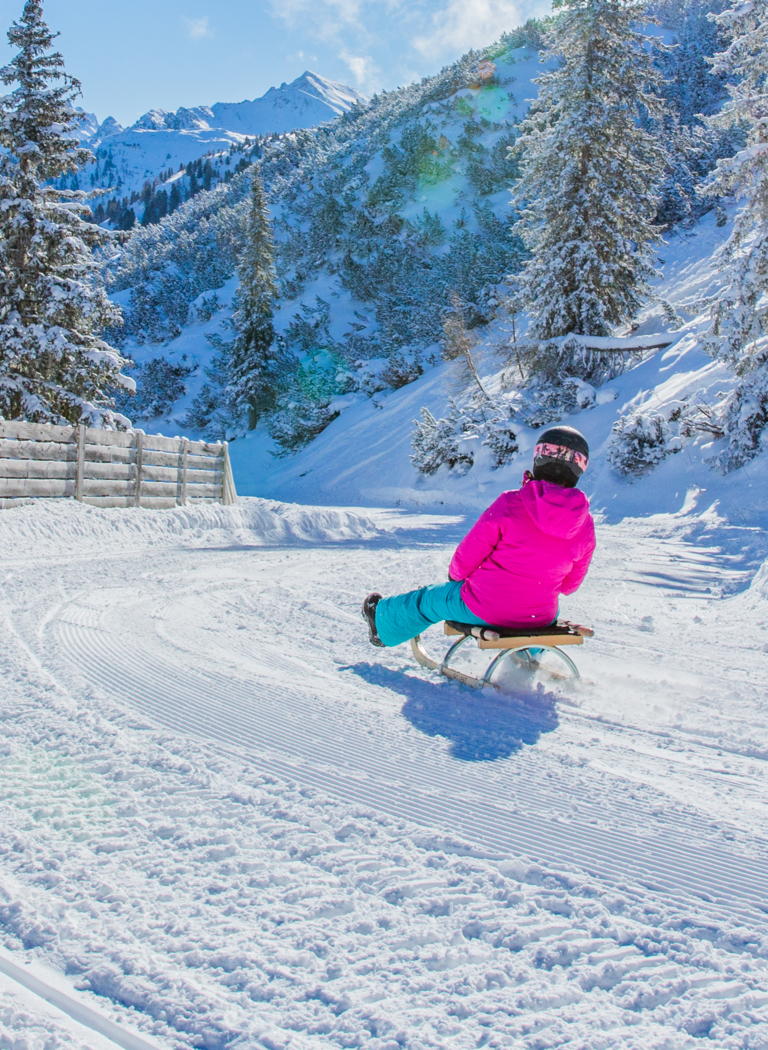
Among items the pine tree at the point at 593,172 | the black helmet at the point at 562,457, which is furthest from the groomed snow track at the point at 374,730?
the pine tree at the point at 593,172

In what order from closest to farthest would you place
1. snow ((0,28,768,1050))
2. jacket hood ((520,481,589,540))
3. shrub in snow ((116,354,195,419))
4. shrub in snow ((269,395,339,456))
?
snow ((0,28,768,1050)) < jacket hood ((520,481,589,540)) < shrub in snow ((269,395,339,456)) < shrub in snow ((116,354,195,419))

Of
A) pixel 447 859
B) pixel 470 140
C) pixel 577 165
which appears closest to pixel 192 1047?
pixel 447 859

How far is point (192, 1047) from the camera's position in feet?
4.30

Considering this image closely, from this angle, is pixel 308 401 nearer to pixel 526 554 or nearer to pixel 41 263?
pixel 41 263

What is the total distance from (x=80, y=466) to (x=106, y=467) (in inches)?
21.6

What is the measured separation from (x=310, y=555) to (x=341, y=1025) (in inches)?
322

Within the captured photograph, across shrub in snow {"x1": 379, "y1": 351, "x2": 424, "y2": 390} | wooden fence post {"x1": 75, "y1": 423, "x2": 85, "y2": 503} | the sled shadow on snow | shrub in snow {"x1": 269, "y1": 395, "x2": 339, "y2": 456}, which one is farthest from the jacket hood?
shrub in snow {"x1": 269, "y1": 395, "x2": 339, "y2": 456}

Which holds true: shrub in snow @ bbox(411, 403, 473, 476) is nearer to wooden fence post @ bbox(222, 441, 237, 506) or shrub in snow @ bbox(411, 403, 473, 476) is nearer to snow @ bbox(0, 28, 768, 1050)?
wooden fence post @ bbox(222, 441, 237, 506)

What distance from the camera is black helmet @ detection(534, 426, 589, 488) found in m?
3.41

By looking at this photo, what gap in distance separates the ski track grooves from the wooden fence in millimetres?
7565

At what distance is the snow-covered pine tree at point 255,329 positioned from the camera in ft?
112

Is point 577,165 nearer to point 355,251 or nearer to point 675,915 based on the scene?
point 675,915

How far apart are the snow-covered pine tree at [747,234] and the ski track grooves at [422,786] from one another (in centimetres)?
1113

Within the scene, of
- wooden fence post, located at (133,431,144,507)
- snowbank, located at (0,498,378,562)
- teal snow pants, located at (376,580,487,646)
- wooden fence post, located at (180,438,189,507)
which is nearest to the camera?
teal snow pants, located at (376,580,487,646)
